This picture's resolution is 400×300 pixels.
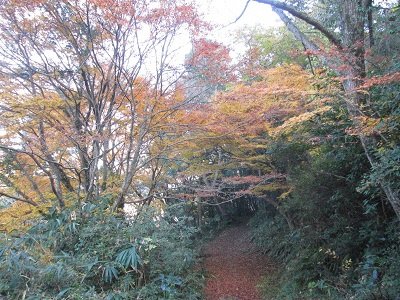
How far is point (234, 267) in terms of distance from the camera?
11234mm

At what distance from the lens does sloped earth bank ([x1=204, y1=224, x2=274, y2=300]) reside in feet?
28.4

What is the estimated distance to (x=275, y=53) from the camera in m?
13.5

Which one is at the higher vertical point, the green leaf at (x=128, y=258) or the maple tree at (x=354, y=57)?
the maple tree at (x=354, y=57)

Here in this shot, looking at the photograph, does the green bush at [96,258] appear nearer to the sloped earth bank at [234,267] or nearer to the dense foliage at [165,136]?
the dense foliage at [165,136]

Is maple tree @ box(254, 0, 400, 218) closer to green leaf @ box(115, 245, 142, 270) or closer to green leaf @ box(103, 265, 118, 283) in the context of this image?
green leaf @ box(115, 245, 142, 270)

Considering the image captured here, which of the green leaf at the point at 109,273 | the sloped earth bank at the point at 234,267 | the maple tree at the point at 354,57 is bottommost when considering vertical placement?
the sloped earth bank at the point at 234,267

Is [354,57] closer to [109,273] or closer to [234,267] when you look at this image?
[109,273]

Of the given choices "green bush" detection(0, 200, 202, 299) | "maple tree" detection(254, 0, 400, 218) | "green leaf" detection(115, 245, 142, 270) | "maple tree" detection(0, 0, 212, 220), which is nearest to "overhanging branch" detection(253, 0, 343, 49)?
"maple tree" detection(254, 0, 400, 218)

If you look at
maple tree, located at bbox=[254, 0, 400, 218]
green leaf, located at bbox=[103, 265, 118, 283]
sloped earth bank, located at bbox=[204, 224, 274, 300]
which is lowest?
sloped earth bank, located at bbox=[204, 224, 274, 300]

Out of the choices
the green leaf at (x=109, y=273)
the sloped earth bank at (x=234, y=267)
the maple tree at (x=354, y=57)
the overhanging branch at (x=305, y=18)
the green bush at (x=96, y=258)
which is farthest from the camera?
the sloped earth bank at (x=234, y=267)

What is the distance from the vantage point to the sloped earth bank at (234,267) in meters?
8.65

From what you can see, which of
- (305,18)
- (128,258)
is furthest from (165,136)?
(305,18)

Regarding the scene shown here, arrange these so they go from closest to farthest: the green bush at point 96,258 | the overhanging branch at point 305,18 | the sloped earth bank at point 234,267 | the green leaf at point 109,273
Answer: the green bush at point 96,258 < the green leaf at point 109,273 < the overhanging branch at point 305,18 < the sloped earth bank at point 234,267

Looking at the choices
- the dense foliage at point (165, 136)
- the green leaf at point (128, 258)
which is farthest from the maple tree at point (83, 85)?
the green leaf at point (128, 258)
